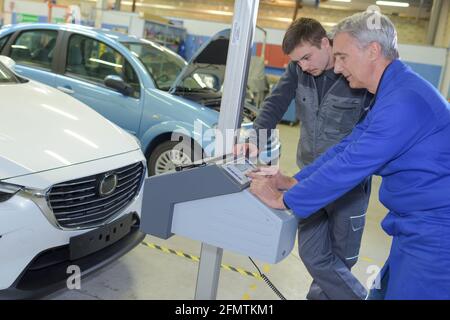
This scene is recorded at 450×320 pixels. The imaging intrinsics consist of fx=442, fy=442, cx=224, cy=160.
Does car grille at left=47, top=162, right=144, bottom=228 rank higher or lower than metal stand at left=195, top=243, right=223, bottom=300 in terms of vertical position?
higher

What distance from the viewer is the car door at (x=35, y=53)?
4428mm

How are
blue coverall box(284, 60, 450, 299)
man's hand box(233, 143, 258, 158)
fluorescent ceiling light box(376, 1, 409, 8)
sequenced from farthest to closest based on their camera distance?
fluorescent ceiling light box(376, 1, 409, 8) < man's hand box(233, 143, 258, 158) < blue coverall box(284, 60, 450, 299)

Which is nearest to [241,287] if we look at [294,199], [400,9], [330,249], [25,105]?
[330,249]

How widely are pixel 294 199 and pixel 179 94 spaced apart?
A: 9.15 ft

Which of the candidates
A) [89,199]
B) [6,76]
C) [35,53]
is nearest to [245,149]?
[89,199]

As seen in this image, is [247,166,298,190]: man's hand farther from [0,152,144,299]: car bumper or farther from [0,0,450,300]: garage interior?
[0,0,450,300]: garage interior

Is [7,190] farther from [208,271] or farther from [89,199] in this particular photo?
[208,271]

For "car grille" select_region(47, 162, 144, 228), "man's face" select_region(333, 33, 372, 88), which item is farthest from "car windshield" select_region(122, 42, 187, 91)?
"man's face" select_region(333, 33, 372, 88)

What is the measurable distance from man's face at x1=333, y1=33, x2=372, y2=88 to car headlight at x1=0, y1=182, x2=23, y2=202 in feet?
4.65

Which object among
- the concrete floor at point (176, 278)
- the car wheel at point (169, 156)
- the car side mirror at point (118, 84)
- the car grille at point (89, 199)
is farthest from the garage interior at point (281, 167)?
the car side mirror at point (118, 84)

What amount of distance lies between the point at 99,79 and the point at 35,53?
862 millimetres

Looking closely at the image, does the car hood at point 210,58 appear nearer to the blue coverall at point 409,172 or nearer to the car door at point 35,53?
the car door at point 35,53

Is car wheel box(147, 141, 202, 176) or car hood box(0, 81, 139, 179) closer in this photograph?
car hood box(0, 81, 139, 179)

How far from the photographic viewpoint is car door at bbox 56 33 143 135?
4117 mm
